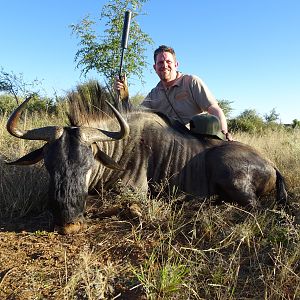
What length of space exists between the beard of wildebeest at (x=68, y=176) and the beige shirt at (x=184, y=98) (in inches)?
92.9

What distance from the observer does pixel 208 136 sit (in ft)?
15.1

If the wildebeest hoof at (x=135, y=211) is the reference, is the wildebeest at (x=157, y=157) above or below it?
above

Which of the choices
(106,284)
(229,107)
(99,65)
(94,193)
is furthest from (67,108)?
(229,107)

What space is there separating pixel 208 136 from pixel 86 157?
179cm

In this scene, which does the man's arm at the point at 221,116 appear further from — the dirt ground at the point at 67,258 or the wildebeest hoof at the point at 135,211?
the dirt ground at the point at 67,258

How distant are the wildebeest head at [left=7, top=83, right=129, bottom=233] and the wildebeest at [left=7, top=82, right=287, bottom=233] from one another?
13 mm

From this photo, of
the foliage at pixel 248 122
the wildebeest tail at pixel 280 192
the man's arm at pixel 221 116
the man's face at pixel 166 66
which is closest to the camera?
the wildebeest tail at pixel 280 192

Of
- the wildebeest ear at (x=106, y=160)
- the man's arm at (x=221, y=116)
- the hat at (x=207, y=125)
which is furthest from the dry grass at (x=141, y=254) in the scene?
the man's arm at (x=221, y=116)

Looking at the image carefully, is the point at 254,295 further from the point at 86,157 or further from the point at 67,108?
the point at 67,108

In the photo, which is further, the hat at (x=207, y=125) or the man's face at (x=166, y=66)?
the man's face at (x=166, y=66)

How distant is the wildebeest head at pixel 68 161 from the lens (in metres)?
3.06

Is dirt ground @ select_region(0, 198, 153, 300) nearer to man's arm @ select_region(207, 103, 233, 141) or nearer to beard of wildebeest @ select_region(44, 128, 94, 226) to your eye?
beard of wildebeest @ select_region(44, 128, 94, 226)

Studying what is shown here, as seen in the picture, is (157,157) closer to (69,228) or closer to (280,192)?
(280,192)

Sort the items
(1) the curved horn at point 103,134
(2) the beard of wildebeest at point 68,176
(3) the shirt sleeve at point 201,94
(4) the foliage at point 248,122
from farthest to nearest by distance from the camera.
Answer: (4) the foliage at point 248,122 < (3) the shirt sleeve at point 201,94 < (1) the curved horn at point 103,134 < (2) the beard of wildebeest at point 68,176
